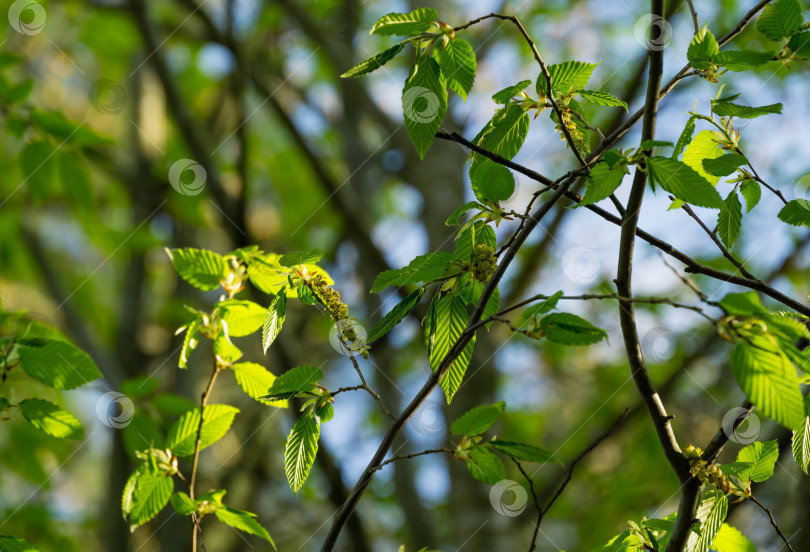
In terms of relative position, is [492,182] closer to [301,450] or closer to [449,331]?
[449,331]

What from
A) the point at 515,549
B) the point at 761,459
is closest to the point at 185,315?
the point at 515,549

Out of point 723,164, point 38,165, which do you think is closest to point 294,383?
point 723,164

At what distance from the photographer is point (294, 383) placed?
3.14 feet

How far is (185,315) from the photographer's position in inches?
138

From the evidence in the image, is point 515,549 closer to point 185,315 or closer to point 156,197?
point 185,315

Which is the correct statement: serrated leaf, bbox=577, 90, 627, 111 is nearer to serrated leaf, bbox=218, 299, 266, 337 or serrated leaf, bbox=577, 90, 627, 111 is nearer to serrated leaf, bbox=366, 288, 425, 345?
serrated leaf, bbox=366, 288, 425, 345

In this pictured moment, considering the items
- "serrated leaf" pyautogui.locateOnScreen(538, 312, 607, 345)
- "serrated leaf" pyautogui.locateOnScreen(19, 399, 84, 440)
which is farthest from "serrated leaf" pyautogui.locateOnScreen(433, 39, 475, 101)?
"serrated leaf" pyautogui.locateOnScreen(19, 399, 84, 440)

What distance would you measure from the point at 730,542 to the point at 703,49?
30.3 inches

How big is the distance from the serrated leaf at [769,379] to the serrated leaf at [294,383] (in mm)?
566

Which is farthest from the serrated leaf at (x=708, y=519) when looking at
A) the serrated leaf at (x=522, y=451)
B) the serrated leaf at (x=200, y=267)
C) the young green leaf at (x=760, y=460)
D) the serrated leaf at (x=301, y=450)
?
the serrated leaf at (x=200, y=267)

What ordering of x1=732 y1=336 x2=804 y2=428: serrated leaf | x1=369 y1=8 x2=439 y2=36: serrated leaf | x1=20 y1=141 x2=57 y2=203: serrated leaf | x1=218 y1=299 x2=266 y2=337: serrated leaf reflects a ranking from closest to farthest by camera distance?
x1=732 y1=336 x2=804 y2=428: serrated leaf → x1=369 y1=8 x2=439 y2=36: serrated leaf → x1=218 y1=299 x2=266 y2=337: serrated leaf → x1=20 y1=141 x2=57 y2=203: serrated leaf

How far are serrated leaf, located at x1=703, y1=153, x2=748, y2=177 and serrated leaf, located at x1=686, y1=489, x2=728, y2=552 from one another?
0.48 m

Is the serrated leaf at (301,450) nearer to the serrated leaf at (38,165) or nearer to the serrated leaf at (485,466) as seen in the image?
the serrated leaf at (485,466)

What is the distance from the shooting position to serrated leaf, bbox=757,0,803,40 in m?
0.93
